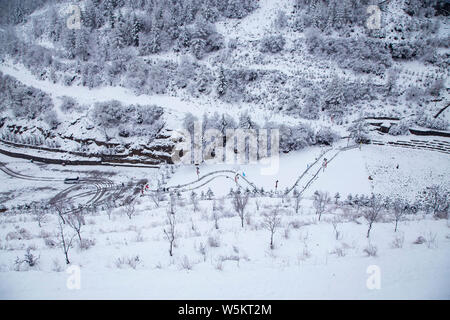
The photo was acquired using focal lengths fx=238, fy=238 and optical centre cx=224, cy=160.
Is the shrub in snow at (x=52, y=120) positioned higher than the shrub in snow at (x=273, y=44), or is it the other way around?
the shrub in snow at (x=273, y=44)

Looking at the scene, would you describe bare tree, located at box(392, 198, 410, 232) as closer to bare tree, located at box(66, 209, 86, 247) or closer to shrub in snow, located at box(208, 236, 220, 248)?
shrub in snow, located at box(208, 236, 220, 248)

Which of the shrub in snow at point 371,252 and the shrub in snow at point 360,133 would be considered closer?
the shrub in snow at point 371,252

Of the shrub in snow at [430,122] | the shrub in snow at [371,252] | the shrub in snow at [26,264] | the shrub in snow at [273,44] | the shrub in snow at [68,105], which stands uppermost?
the shrub in snow at [273,44]

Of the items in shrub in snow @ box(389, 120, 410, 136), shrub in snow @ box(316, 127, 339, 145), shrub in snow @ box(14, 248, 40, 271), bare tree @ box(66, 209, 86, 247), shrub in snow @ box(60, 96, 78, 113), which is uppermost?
shrub in snow @ box(60, 96, 78, 113)

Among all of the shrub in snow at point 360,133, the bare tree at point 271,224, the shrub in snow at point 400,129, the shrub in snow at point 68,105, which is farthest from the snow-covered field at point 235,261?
the shrub in snow at point 68,105

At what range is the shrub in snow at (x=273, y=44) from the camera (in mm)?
30531

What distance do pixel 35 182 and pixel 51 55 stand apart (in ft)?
71.4

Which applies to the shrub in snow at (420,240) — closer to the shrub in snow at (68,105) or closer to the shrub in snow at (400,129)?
the shrub in snow at (400,129)

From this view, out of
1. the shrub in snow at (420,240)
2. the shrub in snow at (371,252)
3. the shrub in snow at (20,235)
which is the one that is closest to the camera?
the shrub in snow at (371,252)

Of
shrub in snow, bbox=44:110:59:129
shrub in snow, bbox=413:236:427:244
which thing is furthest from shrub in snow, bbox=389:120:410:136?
shrub in snow, bbox=44:110:59:129

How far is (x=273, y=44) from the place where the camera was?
3055 centimetres

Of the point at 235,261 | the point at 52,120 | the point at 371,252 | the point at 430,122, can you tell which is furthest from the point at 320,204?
the point at 52,120

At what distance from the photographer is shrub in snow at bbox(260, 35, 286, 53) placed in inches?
1202
